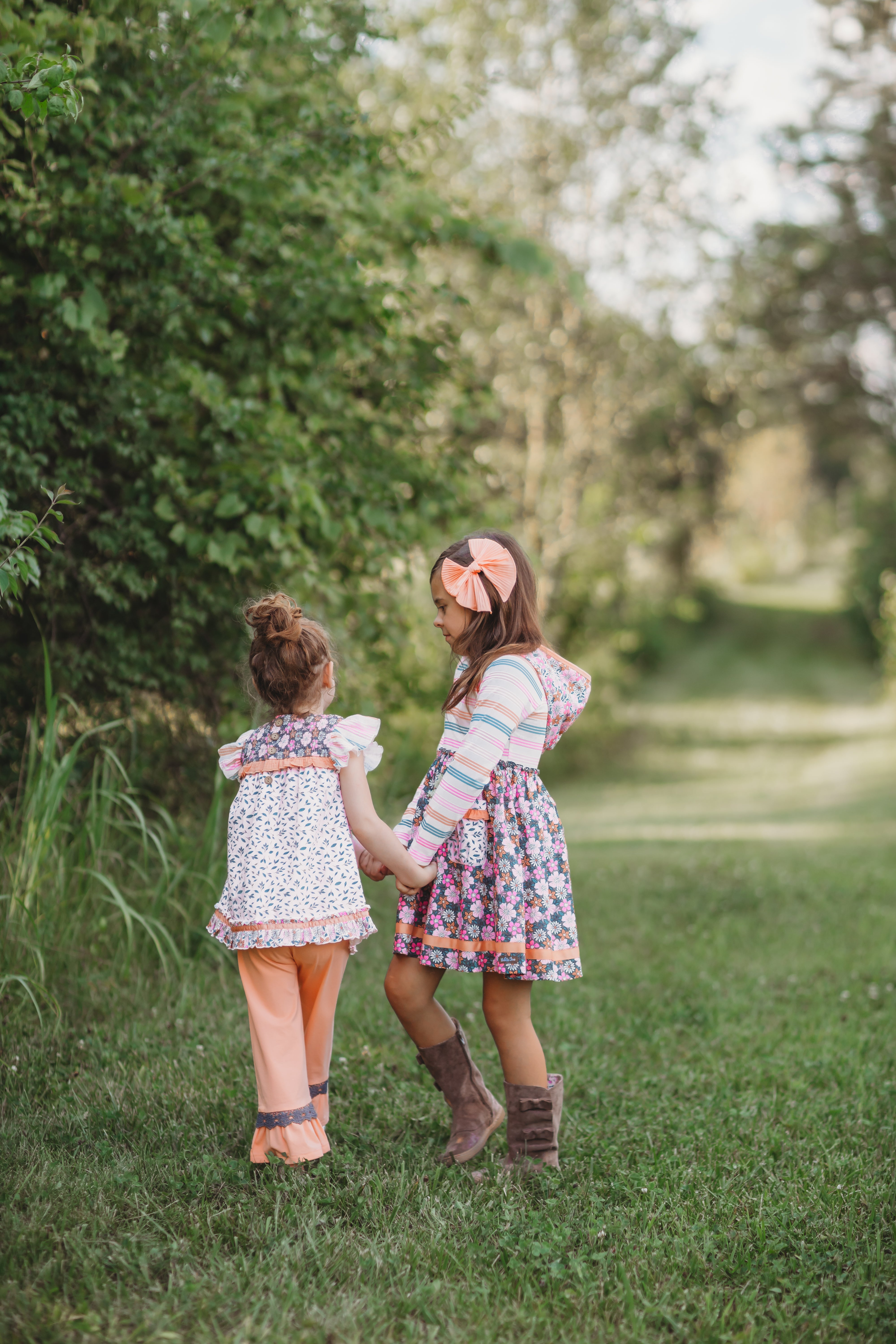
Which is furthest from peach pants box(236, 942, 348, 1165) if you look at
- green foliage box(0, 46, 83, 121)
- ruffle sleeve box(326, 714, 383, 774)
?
green foliage box(0, 46, 83, 121)

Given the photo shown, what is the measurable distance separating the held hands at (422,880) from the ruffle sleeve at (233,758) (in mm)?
495

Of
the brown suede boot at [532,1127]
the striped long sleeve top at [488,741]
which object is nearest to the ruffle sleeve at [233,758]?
the striped long sleeve top at [488,741]

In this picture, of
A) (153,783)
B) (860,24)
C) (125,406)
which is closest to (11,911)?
(153,783)

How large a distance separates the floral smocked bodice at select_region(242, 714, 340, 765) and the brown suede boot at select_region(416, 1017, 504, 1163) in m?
0.86

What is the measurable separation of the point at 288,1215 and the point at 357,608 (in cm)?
322

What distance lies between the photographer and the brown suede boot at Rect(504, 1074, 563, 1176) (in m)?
2.87

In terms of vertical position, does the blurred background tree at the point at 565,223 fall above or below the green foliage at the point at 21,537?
above

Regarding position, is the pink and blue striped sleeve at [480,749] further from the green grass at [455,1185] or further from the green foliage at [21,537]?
the green foliage at [21,537]

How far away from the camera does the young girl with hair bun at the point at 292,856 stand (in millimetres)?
2713

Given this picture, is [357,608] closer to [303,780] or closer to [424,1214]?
[303,780]

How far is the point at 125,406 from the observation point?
430cm

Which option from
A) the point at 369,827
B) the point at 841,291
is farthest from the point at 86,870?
the point at 841,291

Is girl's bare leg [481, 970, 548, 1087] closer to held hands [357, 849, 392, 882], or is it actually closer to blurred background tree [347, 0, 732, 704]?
held hands [357, 849, 392, 882]

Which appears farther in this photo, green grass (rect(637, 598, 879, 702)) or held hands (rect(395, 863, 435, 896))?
green grass (rect(637, 598, 879, 702))
